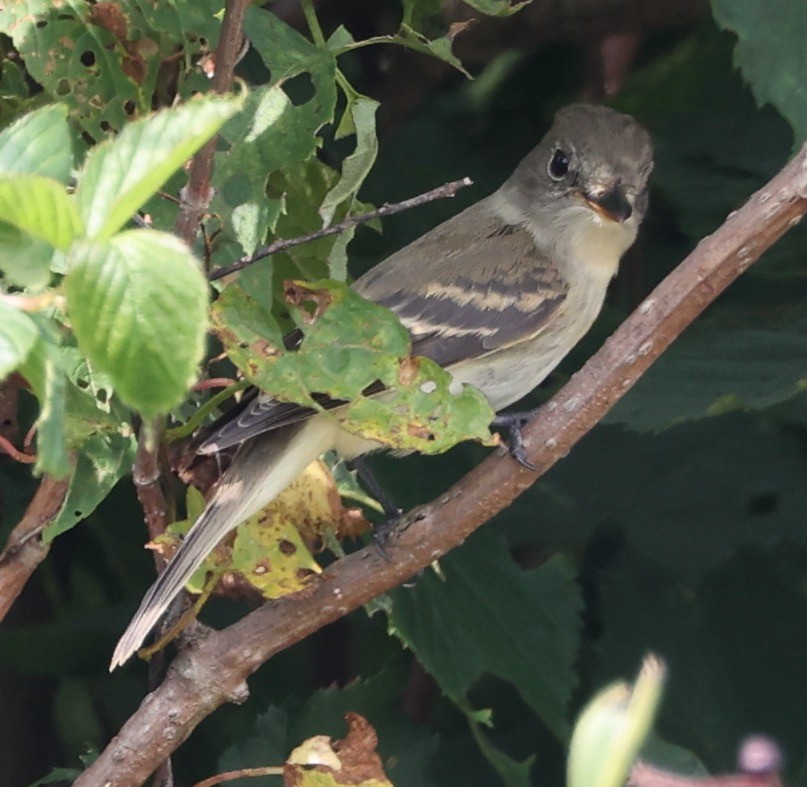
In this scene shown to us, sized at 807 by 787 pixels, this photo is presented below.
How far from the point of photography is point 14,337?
0.73 m

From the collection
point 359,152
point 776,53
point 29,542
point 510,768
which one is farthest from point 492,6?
point 510,768

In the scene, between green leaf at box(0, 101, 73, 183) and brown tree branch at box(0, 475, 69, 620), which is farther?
brown tree branch at box(0, 475, 69, 620)

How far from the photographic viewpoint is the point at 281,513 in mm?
1692

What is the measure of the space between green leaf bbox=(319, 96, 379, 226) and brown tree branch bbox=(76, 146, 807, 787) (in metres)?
0.39

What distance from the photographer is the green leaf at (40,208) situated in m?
0.71

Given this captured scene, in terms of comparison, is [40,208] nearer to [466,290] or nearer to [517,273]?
[466,290]

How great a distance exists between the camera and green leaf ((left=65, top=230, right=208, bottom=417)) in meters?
0.70

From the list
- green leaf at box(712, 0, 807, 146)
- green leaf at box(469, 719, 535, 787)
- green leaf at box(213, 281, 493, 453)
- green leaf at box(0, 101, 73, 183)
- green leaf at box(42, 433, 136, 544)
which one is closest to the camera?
green leaf at box(0, 101, 73, 183)

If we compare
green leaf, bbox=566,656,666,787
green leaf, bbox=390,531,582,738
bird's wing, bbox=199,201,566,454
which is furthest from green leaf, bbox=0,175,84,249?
green leaf, bbox=390,531,582,738

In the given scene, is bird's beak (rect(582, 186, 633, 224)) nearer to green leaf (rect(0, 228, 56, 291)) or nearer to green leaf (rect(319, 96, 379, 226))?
green leaf (rect(319, 96, 379, 226))

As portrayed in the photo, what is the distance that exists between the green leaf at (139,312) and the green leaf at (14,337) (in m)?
0.04

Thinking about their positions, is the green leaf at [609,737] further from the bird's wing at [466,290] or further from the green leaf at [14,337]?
the bird's wing at [466,290]

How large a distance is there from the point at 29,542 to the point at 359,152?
2.09ft

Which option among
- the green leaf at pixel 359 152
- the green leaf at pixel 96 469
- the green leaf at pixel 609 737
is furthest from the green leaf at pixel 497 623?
the green leaf at pixel 609 737
